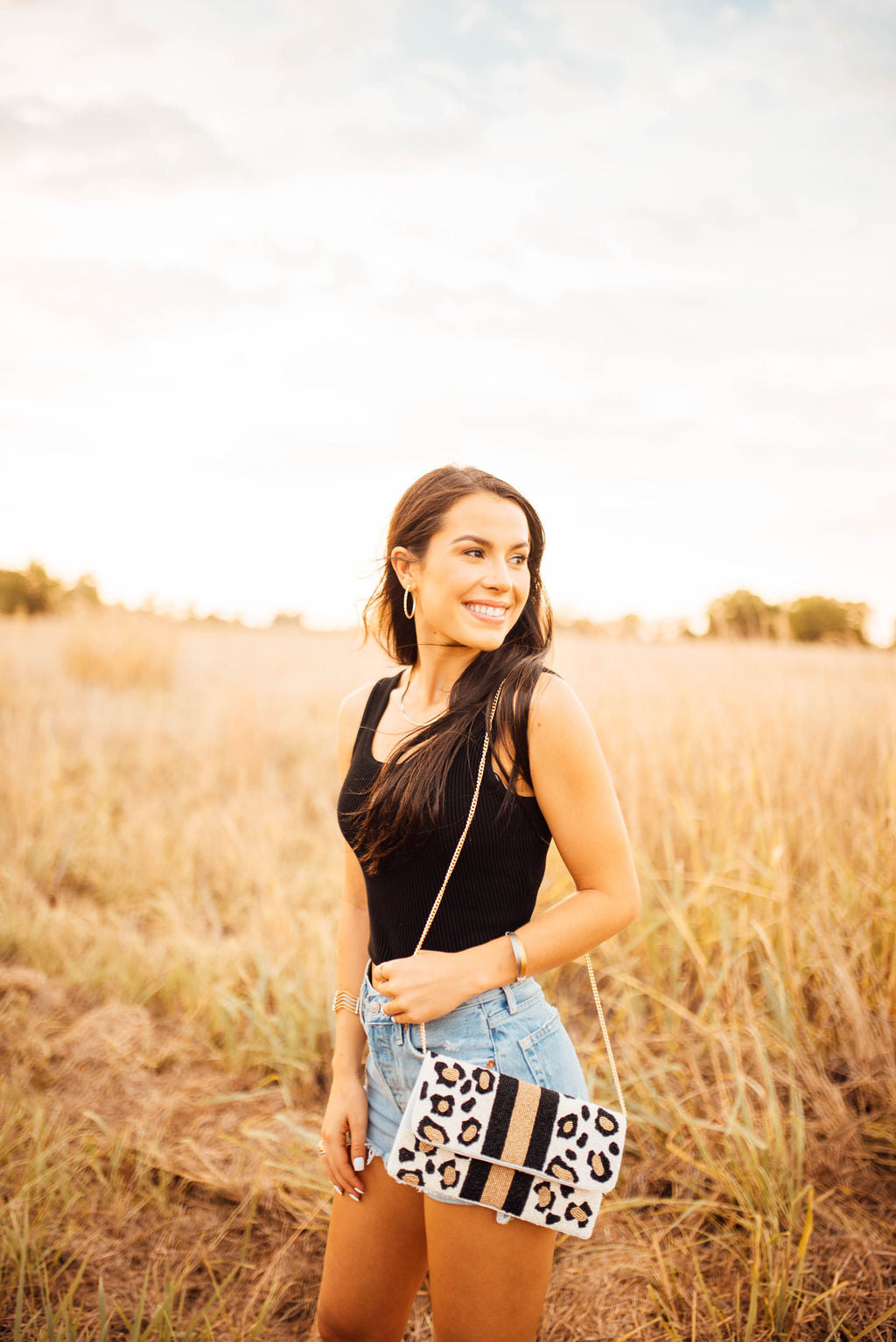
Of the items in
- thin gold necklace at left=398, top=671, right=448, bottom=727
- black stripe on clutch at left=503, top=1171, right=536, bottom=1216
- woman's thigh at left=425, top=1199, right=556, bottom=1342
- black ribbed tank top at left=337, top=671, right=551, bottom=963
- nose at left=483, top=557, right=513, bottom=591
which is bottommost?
woman's thigh at left=425, top=1199, right=556, bottom=1342

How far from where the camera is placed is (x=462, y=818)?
1270 millimetres

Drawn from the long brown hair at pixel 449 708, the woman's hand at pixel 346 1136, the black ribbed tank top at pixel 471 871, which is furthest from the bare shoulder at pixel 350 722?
the woman's hand at pixel 346 1136

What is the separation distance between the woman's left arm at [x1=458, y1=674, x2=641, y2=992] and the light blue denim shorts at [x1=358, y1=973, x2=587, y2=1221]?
7 centimetres

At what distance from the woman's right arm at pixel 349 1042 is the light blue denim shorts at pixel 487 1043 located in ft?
0.27

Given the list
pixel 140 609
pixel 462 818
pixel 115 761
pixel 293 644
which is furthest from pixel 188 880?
pixel 293 644

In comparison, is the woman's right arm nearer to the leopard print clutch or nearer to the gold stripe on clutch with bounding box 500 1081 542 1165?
the leopard print clutch

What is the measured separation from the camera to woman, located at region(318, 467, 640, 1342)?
118 cm

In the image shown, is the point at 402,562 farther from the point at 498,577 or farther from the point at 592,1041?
the point at 592,1041

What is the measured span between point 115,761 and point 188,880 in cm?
203

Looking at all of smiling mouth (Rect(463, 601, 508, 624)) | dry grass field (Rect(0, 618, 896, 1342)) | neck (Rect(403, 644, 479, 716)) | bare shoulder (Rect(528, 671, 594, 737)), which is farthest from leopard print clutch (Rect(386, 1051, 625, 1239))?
dry grass field (Rect(0, 618, 896, 1342))

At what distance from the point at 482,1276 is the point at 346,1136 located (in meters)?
0.37

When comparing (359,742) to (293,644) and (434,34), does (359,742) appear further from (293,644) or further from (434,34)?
(293,644)

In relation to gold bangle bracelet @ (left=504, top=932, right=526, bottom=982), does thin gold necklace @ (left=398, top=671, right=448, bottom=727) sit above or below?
above

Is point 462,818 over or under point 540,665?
under
